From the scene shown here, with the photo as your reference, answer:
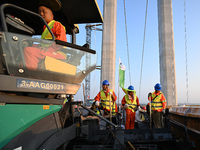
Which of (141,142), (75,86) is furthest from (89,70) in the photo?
(141,142)

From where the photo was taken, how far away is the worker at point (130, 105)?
5.46 metres

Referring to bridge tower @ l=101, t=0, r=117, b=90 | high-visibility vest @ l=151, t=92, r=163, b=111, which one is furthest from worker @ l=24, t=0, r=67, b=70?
bridge tower @ l=101, t=0, r=117, b=90

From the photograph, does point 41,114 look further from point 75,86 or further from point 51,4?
point 51,4

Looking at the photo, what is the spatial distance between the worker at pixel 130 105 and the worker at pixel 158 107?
0.63 m

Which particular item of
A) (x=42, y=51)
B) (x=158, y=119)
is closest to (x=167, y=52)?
(x=158, y=119)

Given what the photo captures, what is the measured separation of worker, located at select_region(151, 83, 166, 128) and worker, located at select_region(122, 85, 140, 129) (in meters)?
0.63

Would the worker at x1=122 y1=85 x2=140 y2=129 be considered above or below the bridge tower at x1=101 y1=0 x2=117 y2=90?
below

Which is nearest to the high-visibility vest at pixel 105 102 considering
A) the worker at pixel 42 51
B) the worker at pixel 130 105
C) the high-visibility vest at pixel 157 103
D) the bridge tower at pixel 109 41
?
the worker at pixel 130 105

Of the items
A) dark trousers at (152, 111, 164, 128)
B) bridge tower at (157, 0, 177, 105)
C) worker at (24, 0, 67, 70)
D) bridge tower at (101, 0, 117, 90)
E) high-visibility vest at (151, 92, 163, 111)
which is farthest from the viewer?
bridge tower at (101, 0, 117, 90)

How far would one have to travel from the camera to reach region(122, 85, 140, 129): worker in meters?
5.46

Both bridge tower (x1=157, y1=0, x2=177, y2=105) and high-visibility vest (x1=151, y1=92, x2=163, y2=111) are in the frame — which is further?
bridge tower (x1=157, y1=0, x2=177, y2=105)

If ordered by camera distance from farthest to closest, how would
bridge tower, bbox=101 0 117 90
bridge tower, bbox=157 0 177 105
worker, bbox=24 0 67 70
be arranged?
bridge tower, bbox=101 0 117 90
bridge tower, bbox=157 0 177 105
worker, bbox=24 0 67 70

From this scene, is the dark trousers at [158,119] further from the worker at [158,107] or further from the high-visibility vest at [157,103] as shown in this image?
the high-visibility vest at [157,103]

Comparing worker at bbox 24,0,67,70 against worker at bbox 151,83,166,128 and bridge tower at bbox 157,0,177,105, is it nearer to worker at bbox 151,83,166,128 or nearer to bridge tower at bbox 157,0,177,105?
worker at bbox 151,83,166,128
